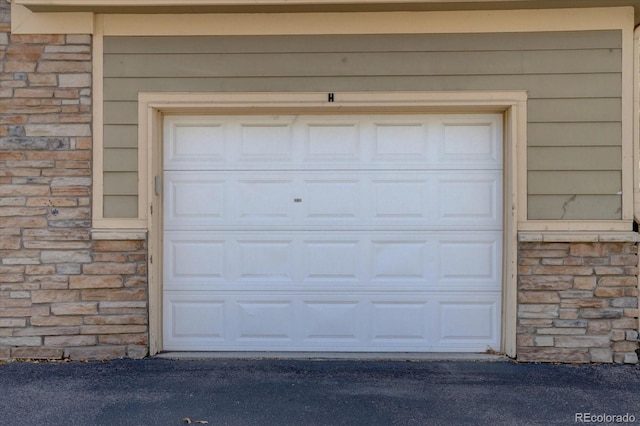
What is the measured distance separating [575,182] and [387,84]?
1.78 m

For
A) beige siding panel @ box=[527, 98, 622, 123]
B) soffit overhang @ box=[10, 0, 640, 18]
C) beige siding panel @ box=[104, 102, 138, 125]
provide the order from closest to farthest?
soffit overhang @ box=[10, 0, 640, 18] → beige siding panel @ box=[527, 98, 622, 123] → beige siding panel @ box=[104, 102, 138, 125]

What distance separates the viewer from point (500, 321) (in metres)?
4.87

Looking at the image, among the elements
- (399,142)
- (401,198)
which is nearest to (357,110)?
(399,142)

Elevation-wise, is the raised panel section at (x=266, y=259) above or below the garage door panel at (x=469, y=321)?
above

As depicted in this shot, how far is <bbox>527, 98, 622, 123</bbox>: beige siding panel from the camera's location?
462 cm

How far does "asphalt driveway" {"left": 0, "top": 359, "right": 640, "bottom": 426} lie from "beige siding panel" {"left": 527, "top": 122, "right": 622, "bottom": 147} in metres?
1.87

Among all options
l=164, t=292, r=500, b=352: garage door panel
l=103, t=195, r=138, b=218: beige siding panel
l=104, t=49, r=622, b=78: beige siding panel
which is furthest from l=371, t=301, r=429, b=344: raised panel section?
l=103, t=195, r=138, b=218: beige siding panel

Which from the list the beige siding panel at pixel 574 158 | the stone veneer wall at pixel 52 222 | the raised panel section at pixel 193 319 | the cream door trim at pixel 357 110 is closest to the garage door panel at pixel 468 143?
the cream door trim at pixel 357 110

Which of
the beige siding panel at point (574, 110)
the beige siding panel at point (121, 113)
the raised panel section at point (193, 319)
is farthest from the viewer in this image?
the raised panel section at point (193, 319)

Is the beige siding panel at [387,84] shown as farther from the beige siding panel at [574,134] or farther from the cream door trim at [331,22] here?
the cream door trim at [331,22]

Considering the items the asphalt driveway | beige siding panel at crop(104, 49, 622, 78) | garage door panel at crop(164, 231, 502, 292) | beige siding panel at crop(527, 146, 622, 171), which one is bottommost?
the asphalt driveway

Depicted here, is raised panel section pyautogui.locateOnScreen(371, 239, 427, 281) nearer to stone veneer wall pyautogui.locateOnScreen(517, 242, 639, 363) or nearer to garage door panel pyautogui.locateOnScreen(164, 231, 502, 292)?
garage door panel pyautogui.locateOnScreen(164, 231, 502, 292)

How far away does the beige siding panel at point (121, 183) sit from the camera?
474 centimetres

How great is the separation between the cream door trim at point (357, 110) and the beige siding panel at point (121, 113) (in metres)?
0.06
